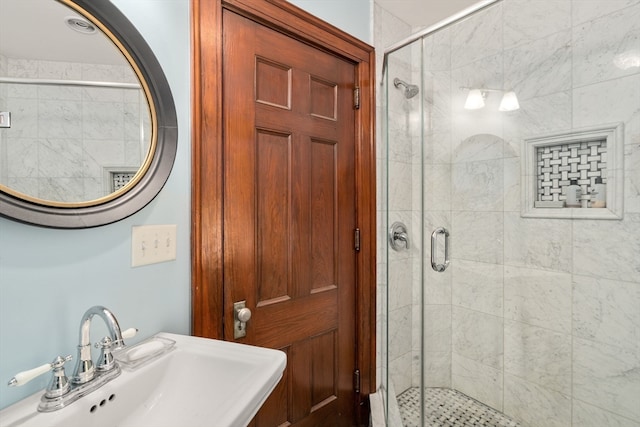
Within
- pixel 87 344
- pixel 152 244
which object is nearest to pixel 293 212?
pixel 152 244

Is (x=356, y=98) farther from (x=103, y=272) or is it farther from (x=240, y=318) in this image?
(x=103, y=272)

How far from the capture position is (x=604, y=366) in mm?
1216

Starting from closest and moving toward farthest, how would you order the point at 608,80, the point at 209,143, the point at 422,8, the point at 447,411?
the point at 209,143
the point at 608,80
the point at 447,411
the point at 422,8

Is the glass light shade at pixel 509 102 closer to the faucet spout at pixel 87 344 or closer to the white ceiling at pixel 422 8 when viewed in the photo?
the white ceiling at pixel 422 8

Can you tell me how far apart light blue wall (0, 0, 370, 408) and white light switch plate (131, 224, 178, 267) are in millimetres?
15

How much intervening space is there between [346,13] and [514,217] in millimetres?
1282

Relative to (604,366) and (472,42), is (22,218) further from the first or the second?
(604,366)

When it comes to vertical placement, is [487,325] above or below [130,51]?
below

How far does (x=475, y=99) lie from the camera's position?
1.49 metres

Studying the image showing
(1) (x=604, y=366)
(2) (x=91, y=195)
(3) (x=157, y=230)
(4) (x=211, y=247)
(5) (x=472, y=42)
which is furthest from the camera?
(5) (x=472, y=42)

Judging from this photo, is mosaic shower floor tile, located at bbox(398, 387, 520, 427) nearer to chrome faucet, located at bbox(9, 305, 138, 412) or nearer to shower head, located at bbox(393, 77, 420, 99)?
chrome faucet, located at bbox(9, 305, 138, 412)

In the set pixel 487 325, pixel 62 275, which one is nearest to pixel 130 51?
pixel 62 275

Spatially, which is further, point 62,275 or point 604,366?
point 604,366

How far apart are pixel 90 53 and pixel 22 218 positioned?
1.47 ft
